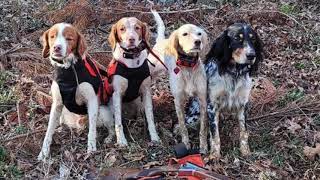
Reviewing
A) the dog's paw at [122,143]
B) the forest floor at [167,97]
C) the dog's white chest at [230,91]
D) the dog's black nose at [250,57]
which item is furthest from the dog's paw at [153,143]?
the dog's black nose at [250,57]

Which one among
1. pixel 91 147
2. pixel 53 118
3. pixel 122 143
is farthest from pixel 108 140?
pixel 53 118

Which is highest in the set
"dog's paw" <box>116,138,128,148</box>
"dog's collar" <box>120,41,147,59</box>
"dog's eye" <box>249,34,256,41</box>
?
"dog's eye" <box>249,34,256,41</box>

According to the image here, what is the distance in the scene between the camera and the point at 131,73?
18.9 ft

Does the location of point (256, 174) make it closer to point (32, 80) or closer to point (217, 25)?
point (32, 80)

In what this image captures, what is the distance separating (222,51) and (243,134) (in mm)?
835

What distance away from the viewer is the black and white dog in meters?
5.41

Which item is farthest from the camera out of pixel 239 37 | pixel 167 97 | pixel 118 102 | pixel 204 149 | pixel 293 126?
pixel 167 97

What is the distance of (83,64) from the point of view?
552 cm

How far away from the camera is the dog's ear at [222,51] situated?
5.51m

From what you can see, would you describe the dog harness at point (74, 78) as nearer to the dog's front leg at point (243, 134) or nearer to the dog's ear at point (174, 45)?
the dog's ear at point (174, 45)

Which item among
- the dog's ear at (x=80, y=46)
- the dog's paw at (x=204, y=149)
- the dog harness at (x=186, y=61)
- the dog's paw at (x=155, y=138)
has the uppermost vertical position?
the dog's ear at (x=80, y=46)

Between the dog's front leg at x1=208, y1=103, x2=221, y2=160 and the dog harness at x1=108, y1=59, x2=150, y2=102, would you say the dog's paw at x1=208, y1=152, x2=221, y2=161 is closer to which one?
the dog's front leg at x1=208, y1=103, x2=221, y2=160

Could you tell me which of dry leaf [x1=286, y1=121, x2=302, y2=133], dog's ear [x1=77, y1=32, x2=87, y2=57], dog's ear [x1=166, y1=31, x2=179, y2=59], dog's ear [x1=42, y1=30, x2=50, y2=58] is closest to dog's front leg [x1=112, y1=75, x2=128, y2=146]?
dog's ear [x1=77, y1=32, x2=87, y2=57]

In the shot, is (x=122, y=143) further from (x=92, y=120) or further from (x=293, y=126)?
(x=293, y=126)
